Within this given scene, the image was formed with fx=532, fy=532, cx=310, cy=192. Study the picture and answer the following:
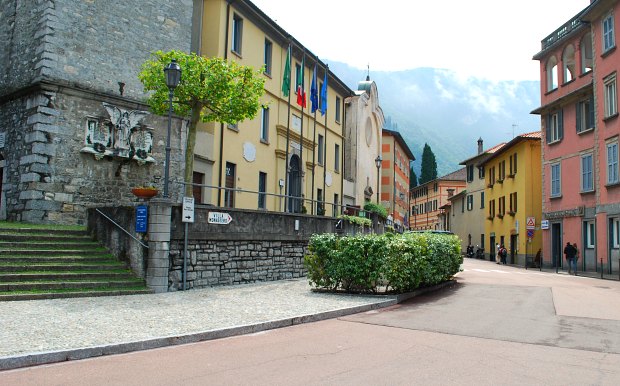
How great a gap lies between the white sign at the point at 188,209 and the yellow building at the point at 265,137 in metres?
5.05

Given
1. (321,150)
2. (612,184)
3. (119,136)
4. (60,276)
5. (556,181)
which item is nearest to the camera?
(60,276)

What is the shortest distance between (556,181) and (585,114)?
15.5 feet

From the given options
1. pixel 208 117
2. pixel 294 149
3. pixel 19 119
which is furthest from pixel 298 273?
pixel 294 149

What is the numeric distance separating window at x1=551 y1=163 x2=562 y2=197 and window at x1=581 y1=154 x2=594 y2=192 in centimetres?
254

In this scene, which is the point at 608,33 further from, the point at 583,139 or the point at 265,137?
the point at 265,137

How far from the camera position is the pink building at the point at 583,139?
26.9 meters

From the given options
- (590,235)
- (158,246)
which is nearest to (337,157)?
(590,235)

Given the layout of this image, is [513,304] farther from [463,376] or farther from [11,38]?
[11,38]

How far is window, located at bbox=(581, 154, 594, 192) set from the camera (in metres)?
29.1

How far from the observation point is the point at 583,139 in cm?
3016

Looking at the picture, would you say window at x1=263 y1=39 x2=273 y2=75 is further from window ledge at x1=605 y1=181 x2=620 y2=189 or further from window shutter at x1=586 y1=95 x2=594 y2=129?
window ledge at x1=605 y1=181 x2=620 y2=189

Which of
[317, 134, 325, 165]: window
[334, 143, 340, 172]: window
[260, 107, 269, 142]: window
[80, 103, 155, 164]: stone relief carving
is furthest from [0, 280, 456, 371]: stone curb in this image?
[334, 143, 340, 172]: window

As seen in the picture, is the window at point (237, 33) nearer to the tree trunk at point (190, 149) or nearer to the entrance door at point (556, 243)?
the tree trunk at point (190, 149)

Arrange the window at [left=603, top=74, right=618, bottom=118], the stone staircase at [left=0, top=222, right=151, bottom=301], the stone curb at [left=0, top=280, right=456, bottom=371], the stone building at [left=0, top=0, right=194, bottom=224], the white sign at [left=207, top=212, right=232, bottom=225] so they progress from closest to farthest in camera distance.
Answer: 1. the stone curb at [left=0, top=280, right=456, bottom=371]
2. the stone staircase at [left=0, top=222, right=151, bottom=301]
3. the white sign at [left=207, top=212, right=232, bottom=225]
4. the stone building at [left=0, top=0, right=194, bottom=224]
5. the window at [left=603, top=74, right=618, bottom=118]
